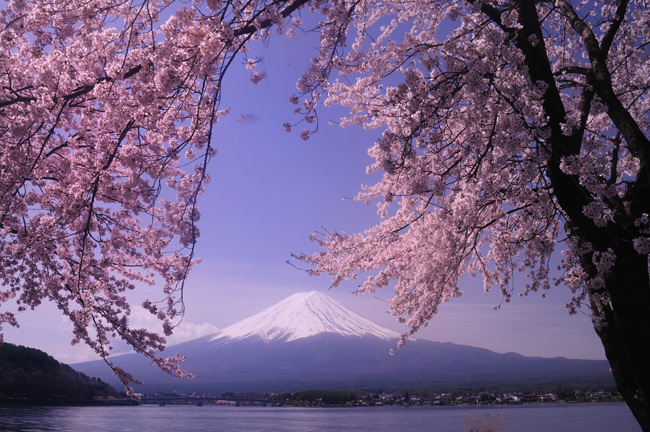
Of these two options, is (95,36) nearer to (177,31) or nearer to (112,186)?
(177,31)

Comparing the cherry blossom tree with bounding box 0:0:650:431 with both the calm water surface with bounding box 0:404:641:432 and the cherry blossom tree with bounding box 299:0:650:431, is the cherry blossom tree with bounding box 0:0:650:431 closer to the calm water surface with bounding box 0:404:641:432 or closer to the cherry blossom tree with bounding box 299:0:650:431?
the cherry blossom tree with bounding box 299:0:650:431

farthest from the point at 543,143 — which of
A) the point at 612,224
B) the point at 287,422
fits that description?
the point at 287,422

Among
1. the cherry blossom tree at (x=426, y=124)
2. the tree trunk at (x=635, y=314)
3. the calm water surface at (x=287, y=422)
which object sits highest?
the cherry blossom tree at (x=426, y=124)

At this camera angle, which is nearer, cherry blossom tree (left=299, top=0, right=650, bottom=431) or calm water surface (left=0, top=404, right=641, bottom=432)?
cherry blossom tree (left=299, top=0, right=650, bottom=431)

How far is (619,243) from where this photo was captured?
3.72 meters

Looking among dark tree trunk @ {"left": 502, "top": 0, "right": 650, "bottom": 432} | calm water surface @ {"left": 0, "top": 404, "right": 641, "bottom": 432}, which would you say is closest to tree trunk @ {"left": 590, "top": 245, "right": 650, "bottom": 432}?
dark tree trunk @ {"left": 502, "top": 0, "right": 650, "bottom": 432}

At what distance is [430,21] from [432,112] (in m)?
3.67

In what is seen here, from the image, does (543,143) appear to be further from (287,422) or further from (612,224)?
(287,422)

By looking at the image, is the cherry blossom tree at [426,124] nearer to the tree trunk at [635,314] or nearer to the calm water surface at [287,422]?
the tree trunk at [635,314]

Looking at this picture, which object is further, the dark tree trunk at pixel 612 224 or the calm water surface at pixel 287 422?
the calm water surface at pixel 287 422

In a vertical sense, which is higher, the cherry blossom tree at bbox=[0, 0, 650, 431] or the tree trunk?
the cherry blossom tree at bbox=[0, 0, 650, 431]

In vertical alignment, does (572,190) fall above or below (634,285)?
above

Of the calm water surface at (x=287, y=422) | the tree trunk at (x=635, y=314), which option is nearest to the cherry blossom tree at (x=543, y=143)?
the tree trunk at (x=635, y=314)

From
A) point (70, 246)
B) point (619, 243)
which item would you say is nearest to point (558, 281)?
point (619, 243)
